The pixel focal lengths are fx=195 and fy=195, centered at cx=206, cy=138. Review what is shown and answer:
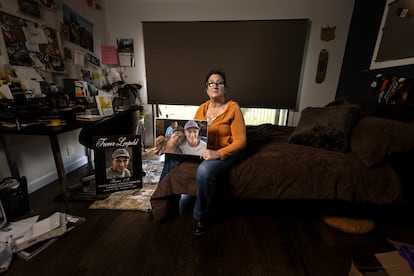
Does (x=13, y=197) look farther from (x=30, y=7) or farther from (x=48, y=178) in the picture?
(x=30, y=7)

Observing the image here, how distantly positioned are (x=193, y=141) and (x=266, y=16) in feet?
7.64

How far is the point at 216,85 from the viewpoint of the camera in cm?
140

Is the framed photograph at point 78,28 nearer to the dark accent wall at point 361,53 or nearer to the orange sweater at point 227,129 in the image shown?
A: the orange sweater at point 227,129

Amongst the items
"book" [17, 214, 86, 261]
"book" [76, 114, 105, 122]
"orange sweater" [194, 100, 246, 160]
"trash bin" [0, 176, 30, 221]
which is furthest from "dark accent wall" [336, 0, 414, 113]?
"trash bin" [0, 176, 30, 221]

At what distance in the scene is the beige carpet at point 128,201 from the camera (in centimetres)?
167

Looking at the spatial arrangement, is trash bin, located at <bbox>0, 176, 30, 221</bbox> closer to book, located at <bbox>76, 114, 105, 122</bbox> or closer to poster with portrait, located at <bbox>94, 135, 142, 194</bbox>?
poster with portrait, located at <bbox>94, 135, 142, 194</bbox>

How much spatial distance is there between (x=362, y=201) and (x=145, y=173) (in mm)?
2004

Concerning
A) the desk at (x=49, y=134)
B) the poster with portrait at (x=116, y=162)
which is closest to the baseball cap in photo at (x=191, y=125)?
the poster with portrait at (x=116, y=162)

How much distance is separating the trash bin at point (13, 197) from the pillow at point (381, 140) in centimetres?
255

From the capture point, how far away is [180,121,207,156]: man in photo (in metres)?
1.35

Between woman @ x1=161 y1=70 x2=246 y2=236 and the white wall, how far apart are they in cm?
164

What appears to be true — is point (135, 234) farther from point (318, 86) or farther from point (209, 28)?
point (318, 86)

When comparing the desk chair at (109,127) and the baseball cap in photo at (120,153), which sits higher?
the desk chair at (109,127)

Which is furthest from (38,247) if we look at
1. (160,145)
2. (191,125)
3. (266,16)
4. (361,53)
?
(361,53)
